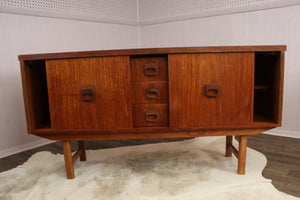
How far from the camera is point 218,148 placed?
2385 mm

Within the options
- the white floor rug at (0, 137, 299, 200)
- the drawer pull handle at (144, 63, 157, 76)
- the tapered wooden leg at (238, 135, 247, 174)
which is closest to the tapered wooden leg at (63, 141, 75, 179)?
the white floor rug at (0, 137, 299, 200)

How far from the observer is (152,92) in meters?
1.66

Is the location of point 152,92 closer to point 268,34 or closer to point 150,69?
point 150,69

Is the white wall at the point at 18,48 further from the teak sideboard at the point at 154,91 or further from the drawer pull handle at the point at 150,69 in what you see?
the drawer pull handle at the point at 150,69

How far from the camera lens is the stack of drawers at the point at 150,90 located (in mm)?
1623

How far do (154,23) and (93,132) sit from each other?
98.2 inches

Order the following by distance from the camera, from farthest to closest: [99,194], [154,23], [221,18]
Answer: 1. [154,23]
2. [221,18]
3. [99,194]

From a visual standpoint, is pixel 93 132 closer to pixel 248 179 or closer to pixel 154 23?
pixel 248 179

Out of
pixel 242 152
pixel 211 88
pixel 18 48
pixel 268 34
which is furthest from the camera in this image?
pixel 268 34

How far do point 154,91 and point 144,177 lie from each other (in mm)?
726

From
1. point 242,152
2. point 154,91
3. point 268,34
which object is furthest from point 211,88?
point 268,34

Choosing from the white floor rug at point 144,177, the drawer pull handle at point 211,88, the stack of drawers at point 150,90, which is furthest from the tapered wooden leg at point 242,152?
the stack of drawers at point 150,90

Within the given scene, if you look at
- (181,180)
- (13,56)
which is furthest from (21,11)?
(181,180)

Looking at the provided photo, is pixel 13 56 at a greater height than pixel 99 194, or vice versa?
pixel 13 56
